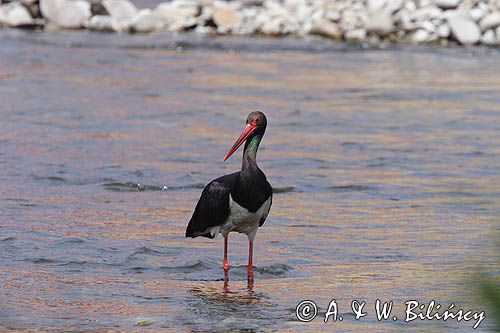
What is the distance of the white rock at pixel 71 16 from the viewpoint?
32906 millimetres

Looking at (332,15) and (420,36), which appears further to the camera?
(332,15)

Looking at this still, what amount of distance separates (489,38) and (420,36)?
172 cm

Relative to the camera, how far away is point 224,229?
23.8 ft

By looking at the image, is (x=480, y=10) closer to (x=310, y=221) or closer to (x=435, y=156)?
(x=435, y=156)

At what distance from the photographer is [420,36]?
97.2 ft

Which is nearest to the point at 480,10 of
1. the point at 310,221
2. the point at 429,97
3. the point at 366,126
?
the point at 429,97

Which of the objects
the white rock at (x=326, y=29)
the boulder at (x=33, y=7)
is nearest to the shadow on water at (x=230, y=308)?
the white rock at (x=326, y=29)

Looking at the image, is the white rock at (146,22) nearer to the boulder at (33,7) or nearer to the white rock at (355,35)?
the boulder at (33,7)

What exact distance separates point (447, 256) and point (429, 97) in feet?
37.2

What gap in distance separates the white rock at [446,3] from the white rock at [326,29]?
254 centimetres

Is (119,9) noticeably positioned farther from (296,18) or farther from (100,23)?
(296,18)

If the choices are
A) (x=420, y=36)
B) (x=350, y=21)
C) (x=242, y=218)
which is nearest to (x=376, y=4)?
(x=350, y=21)

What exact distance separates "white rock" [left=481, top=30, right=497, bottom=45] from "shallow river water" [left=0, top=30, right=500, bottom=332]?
550 centimetres

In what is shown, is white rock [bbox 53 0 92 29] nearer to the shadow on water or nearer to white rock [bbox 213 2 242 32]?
white rock [bbox 213 2 242 32]
